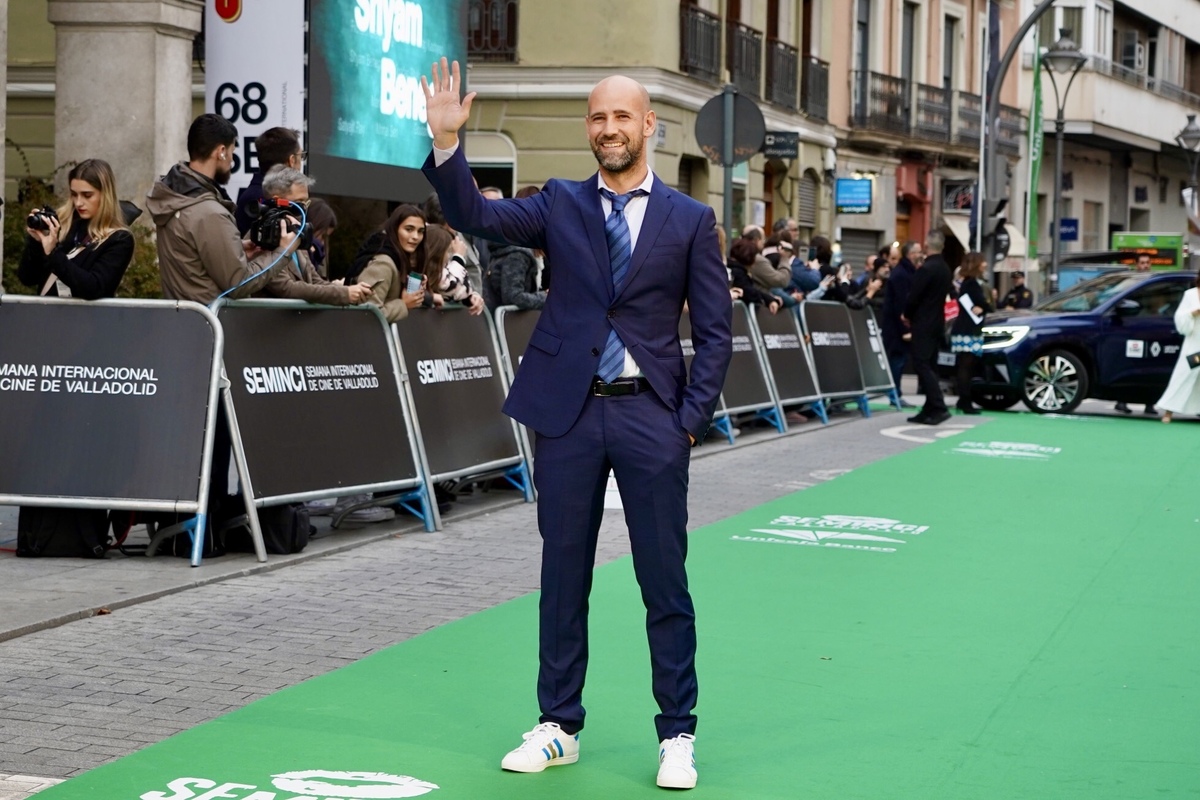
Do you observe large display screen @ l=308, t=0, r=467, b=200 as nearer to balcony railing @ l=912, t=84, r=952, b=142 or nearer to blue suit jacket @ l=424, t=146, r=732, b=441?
blue suit jacket @ l=424, t=146, r=732, b=441

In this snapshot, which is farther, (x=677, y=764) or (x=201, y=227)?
(x=201, y=227)

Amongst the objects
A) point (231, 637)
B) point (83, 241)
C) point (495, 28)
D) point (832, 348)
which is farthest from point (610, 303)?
point (495, 28)

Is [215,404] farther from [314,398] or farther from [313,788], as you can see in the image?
[313,788]

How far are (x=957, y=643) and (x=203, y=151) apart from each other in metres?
4.25

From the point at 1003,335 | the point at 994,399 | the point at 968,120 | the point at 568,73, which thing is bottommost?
the point at 994,399

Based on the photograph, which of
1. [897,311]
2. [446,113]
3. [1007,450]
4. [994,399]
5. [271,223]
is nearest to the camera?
[446,113]

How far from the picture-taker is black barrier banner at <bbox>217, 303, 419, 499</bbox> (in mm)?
8914

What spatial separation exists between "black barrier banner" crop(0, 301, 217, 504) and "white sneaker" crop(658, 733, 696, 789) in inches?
153

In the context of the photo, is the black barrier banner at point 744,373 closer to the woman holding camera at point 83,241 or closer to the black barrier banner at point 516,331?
the black barrier banner at point 516,331

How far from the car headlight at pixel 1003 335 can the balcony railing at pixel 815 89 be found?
46.4 feet

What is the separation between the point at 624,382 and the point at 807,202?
31.4 meters

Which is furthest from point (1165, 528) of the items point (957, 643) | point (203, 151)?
point (203, 151)

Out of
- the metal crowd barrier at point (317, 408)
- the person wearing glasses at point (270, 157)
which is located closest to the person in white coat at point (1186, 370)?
the metal crowd barrier at point (317, 408)

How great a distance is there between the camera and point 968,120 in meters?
43.8
